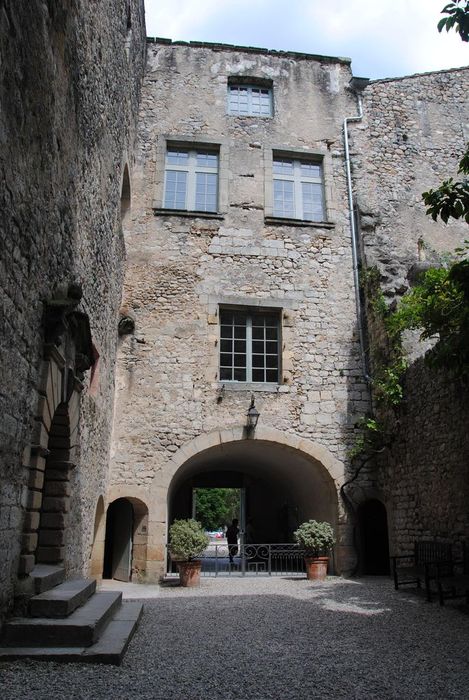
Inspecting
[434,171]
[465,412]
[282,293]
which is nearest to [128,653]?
[465,412]

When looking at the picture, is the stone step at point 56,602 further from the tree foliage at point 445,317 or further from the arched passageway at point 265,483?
the arched passageway at point 265,483

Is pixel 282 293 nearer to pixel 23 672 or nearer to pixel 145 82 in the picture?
pixel 145 82

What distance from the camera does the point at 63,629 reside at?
3637mm

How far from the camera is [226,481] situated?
14219mm

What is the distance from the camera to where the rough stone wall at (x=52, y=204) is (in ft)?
11.5

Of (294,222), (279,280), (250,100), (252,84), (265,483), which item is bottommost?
(265,483)

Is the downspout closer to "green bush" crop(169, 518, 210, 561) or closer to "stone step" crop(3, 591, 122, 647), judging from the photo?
"green bush" crop(169, 518, 210, 561)

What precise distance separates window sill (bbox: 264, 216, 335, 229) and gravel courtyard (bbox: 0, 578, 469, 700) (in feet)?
22.3

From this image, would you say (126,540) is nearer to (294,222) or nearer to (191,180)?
(294,222)

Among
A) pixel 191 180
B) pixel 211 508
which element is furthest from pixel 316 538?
pixel 211 508

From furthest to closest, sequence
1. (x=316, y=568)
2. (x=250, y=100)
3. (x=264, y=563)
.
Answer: (x=250, y=100) < (x=264, y=563) < (x=316, y=568)

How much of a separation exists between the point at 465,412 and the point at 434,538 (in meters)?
A: 1.96

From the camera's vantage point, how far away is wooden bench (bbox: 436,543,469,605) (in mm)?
6113

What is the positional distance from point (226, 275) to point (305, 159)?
11.1 feet
